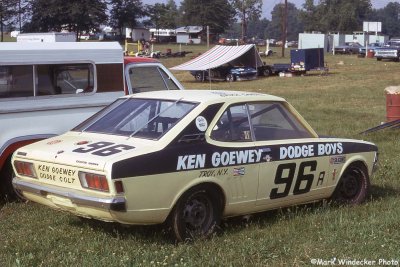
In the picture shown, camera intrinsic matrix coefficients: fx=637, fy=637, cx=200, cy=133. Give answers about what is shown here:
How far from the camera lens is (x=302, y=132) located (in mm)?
6965

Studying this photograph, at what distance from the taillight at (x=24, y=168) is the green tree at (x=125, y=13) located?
74.0 meters

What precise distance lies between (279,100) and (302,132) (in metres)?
0.43

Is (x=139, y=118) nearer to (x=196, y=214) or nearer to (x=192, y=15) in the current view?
(x=196, y=214)

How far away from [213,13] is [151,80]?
11697 cm

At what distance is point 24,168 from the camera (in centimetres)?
630

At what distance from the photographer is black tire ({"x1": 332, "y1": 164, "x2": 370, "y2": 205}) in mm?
7391

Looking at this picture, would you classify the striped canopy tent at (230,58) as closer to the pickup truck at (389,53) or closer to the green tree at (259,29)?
the pickup truck at (389,53)

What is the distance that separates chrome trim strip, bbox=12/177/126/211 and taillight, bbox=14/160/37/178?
10 cm

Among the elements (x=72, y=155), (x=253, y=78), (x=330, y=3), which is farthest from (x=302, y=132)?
(x=330, y=3)

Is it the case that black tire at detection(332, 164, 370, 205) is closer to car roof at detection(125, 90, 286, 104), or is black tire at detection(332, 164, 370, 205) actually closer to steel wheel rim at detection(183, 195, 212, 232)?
car roof at detection(125, 90, 286, 104)

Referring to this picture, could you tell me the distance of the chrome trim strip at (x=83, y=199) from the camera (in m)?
5.30

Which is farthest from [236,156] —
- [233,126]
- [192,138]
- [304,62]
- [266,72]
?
[266,72]

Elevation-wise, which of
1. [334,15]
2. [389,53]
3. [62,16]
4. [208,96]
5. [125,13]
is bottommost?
[208,96]

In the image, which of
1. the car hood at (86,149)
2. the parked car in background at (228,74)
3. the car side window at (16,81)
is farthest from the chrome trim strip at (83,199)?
the parked car in background at (228,74)
